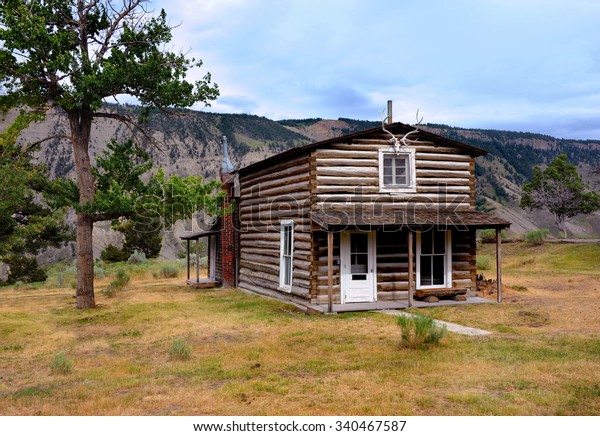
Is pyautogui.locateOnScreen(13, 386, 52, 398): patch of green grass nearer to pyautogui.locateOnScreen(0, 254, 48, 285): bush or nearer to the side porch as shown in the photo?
the side porch

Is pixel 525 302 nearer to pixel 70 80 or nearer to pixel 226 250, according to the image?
pixel 226 250

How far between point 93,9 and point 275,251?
10410 millimetres

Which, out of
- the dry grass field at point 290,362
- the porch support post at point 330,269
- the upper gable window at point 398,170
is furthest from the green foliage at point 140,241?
the porch support post at point 330,269

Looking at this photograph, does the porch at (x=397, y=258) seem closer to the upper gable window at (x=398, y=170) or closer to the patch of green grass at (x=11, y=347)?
the upper gable window at (x=398, y=170)

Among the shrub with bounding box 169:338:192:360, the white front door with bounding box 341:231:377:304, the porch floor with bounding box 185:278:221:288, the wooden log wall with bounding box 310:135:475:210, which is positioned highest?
the wooden log wall with bounding box 310:135:475:210

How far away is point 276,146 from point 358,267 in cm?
10777

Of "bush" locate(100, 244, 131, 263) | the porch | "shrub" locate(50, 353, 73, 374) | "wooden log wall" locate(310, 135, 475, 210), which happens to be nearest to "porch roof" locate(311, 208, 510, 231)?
the porch

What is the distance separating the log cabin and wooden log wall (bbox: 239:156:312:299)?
2.9 inches

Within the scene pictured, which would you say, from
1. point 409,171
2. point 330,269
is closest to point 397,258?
point 409,171

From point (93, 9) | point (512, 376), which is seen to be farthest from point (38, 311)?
point (512, 376)

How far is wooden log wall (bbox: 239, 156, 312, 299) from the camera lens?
1717 cm

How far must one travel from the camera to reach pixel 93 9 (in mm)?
18266

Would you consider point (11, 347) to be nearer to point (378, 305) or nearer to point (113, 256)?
point (378, 305)

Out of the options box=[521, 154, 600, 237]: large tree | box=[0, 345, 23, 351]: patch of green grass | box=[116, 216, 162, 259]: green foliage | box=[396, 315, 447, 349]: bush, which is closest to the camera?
box=[396, 315, 447, 349]: bush
